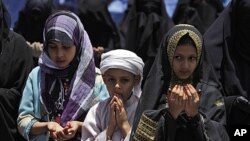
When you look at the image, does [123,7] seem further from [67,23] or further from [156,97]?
[156,97]

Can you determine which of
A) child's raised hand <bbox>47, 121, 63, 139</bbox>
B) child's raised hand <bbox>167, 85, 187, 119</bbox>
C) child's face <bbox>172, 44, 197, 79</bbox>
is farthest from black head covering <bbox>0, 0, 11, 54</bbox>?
child's raised hand <bbox>167, 85, 187, 119</bbox>

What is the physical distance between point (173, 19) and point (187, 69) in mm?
5223

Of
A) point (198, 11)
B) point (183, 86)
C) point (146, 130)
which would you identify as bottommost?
point (146, 130)

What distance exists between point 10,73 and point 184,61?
4.40 ft

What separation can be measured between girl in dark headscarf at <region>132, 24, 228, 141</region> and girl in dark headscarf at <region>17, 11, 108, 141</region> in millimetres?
546

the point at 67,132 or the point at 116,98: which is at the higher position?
the point at 116,98

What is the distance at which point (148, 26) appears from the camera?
309 inches

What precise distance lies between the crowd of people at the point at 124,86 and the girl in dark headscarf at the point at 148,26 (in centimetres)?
240

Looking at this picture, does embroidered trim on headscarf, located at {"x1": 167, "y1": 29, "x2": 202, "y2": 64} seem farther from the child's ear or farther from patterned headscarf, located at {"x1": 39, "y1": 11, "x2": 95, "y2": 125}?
patterned headscarf, located at {"x1": 39, "y1": 11, "x2": 95, "y2": 125}

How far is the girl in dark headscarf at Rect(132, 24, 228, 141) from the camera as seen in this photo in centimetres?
338

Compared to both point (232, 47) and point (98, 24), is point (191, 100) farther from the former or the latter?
point (98, 24)

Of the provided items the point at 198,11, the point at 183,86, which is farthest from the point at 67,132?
the point at 198,11

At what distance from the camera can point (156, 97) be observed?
3.65 metres

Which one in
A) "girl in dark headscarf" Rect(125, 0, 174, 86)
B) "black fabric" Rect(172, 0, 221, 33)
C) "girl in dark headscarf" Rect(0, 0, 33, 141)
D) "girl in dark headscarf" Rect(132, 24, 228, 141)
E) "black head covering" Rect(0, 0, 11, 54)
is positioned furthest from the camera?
"black fabric" Rect(172, 0, 221, 33)
